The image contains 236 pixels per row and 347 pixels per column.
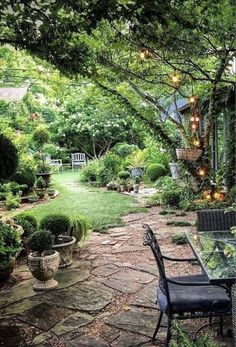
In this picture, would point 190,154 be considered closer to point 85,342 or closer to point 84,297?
point 84,297

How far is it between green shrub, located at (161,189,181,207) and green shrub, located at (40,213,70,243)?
432cm

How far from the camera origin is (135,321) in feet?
11.0

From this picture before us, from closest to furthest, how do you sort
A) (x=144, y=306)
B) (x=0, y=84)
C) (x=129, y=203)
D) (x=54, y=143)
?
1. (x=144, y=306)
2. (x=129, y=203)
3. (x=0, y=84)
4. (x=54, y=143)

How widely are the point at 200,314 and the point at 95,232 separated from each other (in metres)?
4.15

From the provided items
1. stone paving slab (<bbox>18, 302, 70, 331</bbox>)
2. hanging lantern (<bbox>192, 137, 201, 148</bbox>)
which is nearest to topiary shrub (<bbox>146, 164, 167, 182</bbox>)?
hanging lantern (<bbox>192, 137, 201, 148</bbox>)

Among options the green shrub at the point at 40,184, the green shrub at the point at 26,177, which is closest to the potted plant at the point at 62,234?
the green shrub at the point at 40,184

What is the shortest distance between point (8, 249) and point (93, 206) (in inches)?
203

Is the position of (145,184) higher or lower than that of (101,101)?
lower

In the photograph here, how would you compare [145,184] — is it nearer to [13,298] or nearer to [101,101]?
[101,101]

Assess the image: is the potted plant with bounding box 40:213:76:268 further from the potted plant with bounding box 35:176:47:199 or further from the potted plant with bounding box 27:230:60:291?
the potted plant with bounding box 35:176:47:199

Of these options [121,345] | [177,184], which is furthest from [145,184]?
[121,345]

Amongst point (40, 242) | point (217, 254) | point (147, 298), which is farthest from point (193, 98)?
point (217, 254)

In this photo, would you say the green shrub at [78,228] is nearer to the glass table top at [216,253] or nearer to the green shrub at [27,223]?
the green shrub at [27,223]

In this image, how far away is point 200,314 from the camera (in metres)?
2.78
